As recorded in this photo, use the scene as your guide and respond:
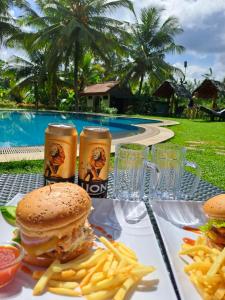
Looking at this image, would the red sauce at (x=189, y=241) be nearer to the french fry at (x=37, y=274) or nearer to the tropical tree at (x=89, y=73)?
the french fry at (x=37, y=274)

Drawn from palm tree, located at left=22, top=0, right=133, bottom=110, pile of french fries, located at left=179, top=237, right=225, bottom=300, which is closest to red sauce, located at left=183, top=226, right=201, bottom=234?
pile of french fries, located at left=179, top=237, right=225, bottom=300

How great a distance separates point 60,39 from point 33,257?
2427 centimetres

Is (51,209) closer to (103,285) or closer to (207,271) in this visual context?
(103,285)

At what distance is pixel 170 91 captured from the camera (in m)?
30.1

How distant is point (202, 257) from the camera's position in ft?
4.03

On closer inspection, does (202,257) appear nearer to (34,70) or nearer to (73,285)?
(73,285)

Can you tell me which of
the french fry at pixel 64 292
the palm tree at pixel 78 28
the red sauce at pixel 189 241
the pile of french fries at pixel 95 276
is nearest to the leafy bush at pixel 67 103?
the palm tree at pixel 78 28

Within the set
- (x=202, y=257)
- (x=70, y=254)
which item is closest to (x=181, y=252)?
(x=202, y=257)

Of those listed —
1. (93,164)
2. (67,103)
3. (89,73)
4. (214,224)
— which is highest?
(89,73)

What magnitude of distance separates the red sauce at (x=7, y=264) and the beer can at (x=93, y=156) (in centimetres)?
58

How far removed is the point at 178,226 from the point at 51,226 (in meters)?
0.72

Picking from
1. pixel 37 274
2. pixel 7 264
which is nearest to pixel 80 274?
pixel 37 274

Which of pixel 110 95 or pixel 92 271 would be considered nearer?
pixel 92 271

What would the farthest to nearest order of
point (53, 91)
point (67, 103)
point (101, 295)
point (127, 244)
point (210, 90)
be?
point (53, 91)
point (67, 103)
point (210, 90)
point (127, 244)
point (101, 295)
